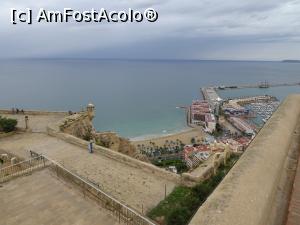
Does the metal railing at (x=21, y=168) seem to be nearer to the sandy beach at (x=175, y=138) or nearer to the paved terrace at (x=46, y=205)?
the paved terrace at (x=46, y=205)

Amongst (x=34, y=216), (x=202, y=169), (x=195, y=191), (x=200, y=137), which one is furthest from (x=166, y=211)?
(x=200, y=137)

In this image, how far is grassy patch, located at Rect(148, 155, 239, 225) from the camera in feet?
28.3

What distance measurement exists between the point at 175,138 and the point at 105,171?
4638 cm

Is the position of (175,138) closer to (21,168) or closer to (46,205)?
(21,168)

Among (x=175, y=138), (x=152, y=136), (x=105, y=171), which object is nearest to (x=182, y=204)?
(x=105, y=171)

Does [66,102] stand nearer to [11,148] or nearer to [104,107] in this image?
[104,107]

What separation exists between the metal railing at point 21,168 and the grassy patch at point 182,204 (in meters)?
4.88

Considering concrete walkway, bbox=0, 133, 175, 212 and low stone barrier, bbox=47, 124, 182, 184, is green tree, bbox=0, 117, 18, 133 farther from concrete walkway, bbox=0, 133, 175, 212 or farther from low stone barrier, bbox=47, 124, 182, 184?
low stone barrier, bbox=47, 124, 182, 184

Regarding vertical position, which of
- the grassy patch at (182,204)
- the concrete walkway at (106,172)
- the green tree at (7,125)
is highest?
the green tree at (7,125)

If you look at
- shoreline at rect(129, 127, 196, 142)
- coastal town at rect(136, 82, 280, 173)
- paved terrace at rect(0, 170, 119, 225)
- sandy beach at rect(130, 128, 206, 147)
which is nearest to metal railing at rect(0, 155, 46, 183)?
paved terrace at rect(0, 170, 119, 225)

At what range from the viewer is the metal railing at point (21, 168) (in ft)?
35.8

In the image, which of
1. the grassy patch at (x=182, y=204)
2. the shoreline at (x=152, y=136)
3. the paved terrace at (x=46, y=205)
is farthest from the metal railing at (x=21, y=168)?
the shoreline at (x=152, y=136)

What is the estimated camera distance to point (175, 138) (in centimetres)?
5806

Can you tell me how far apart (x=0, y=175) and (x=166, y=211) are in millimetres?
6377
